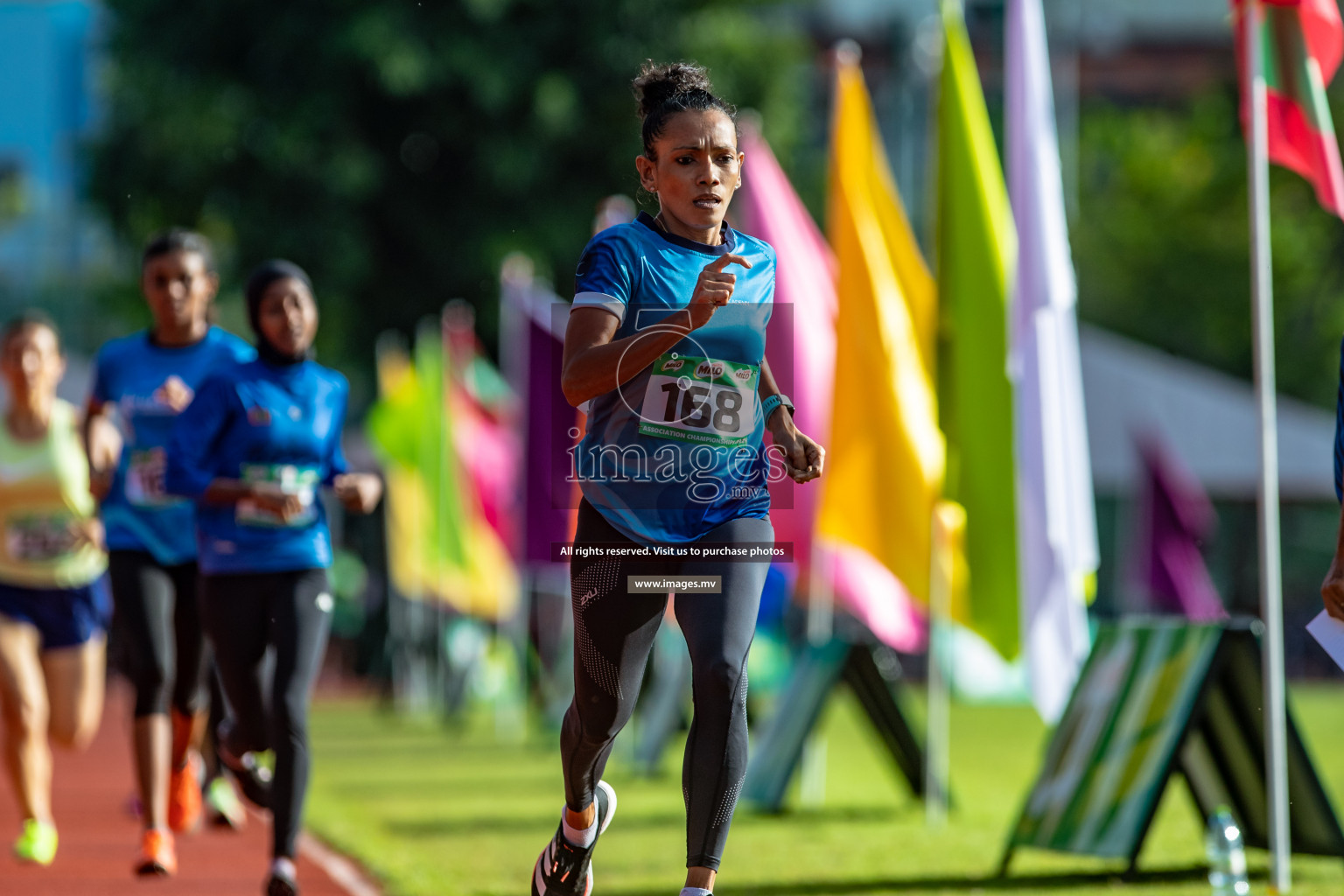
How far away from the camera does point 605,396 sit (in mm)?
4801

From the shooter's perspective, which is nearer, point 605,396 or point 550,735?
point 605,396

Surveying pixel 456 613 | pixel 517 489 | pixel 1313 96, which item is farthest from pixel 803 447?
pixel 456 613

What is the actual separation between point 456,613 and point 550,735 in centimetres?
593

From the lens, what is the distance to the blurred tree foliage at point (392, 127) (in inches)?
1087

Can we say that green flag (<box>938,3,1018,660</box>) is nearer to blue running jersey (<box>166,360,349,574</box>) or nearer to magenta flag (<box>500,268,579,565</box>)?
magenta flag (<box>500,268,579,565</box>)

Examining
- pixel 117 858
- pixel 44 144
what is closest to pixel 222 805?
pixel 117 858

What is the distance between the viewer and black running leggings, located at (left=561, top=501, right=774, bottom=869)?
472 cm

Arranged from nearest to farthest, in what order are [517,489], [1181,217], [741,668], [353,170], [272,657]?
[741,668], [272,657], [517,489], [353,170], [1181,217]

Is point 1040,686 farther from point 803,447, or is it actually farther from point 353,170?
point 353,170

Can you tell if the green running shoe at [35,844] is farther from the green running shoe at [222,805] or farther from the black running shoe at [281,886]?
the black running shoe at [281,886]

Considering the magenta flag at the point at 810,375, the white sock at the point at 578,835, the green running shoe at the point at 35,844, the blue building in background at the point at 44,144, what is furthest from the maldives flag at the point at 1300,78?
the blue building in background at the point at 44,144

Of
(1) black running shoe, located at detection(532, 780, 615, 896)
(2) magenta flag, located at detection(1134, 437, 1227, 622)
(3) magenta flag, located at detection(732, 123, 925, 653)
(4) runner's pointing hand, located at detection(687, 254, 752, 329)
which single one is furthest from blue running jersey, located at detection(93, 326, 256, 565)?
(2) magenta flag, located at detection(1134, 437, 1227, 622)

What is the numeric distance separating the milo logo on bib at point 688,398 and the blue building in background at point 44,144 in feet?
111

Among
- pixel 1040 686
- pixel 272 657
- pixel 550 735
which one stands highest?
pixel 272 657
